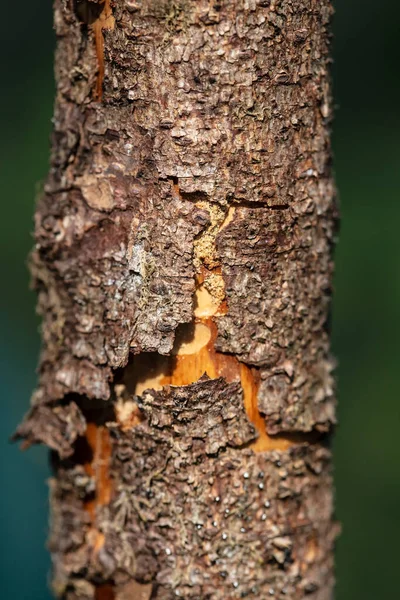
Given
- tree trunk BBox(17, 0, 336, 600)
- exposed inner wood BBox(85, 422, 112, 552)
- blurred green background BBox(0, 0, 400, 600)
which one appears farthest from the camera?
blurred green background BBox(0, 0, 400, 600)

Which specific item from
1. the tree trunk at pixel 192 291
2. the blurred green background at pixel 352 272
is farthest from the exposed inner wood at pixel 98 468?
the blurred green background at pixel 352 272

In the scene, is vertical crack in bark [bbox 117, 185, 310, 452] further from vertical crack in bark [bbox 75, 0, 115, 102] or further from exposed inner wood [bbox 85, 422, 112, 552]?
vertical crack in bark [bbox 75, 0, 115, 102]

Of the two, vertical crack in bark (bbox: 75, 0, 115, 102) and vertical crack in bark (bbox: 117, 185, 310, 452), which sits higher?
vertical crack in bark (bbox: 75, 0, 115, 102)

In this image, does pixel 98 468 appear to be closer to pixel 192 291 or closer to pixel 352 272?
pixel 192 291

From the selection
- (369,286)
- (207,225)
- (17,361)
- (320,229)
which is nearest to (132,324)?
(207,225)

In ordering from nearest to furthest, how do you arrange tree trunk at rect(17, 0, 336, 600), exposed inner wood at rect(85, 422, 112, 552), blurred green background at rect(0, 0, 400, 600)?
tree trunk at rect(17, 0, 336, 600)
exposed inner wood at rect(85, 422, 112, 552)
blurred green background at rect(0, 0, 400, 600)

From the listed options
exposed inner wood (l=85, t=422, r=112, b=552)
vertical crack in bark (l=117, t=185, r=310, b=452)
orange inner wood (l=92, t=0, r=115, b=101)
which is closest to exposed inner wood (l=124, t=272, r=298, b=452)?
vertical crack in bark (l=117, t=185, r=310, b=452)

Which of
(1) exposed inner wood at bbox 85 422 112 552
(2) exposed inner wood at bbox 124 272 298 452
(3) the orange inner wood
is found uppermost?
(3) the orange inner wood
